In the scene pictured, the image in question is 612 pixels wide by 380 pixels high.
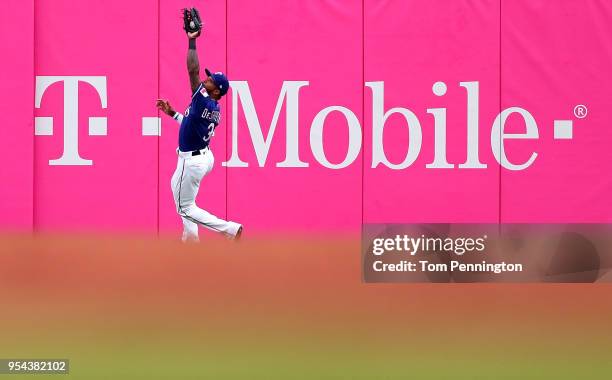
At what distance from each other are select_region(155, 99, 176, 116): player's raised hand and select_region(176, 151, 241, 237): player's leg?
0.47 metres

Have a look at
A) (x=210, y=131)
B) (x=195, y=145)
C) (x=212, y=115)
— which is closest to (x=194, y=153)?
(x=195, y=145)

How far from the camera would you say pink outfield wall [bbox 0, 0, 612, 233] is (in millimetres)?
7824

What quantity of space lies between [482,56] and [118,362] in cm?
441

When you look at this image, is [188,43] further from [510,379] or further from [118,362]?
[510,379]

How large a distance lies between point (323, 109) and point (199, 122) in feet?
3.85

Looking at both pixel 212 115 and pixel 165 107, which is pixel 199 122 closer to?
pixel 212 115

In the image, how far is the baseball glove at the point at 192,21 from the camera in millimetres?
7766

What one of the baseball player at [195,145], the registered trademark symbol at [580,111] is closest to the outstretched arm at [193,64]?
the baseball player at [195,145]

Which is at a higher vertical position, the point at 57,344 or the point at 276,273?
the point at 276,273

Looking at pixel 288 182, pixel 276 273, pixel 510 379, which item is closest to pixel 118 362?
pixel 276 273

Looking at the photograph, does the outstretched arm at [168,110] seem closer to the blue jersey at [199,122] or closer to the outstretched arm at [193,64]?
the blue jersey at [199,122]

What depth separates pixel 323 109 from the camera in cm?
792

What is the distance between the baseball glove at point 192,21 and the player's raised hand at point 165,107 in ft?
2.30

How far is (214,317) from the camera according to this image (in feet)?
25.4
